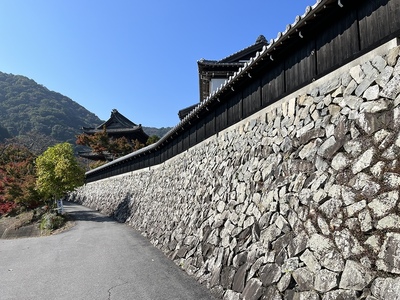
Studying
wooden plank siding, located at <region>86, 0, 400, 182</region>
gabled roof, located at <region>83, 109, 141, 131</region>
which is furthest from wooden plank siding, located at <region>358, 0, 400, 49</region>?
gabled roof, located at <region>83, 109, 141, 131</region>

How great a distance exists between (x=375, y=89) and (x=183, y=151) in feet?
34.5

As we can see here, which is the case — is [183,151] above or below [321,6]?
below

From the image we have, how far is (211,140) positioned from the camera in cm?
1100

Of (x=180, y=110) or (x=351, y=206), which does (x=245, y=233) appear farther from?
(x=180, y=110)

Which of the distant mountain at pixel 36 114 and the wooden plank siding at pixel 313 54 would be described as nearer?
the wooden plank siding at pixel 313 54

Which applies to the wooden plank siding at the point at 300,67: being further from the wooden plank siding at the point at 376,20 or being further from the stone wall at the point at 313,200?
the wooden plank siding at the point at 376,20

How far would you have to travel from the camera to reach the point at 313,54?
5.95 meters

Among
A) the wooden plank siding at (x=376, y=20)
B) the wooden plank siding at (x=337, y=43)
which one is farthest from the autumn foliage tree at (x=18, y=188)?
the wooden plank siding at (x=376, y=20)

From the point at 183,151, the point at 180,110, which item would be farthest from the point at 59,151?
the point at 183,151

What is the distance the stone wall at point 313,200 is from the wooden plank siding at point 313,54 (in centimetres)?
30

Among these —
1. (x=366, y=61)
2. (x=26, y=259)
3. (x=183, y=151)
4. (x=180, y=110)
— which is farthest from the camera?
(x=180, y=110)

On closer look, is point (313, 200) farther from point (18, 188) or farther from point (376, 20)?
point (18, 188)

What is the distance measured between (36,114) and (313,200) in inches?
4455

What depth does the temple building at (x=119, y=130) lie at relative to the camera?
41156mm
